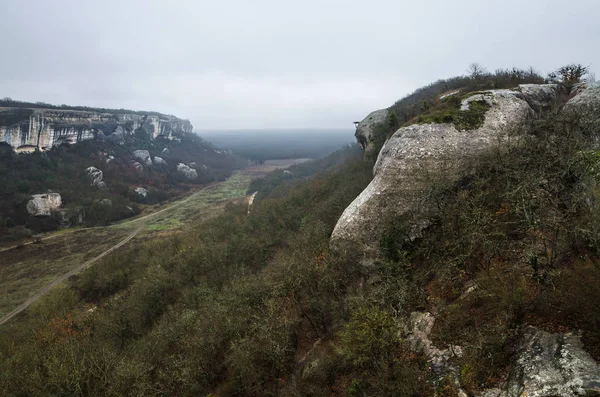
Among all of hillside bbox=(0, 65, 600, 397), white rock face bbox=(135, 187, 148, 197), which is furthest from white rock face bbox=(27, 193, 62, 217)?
hillside bbox=(0, 65, 600, 397)

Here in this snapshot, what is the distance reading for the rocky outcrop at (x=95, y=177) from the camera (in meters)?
134

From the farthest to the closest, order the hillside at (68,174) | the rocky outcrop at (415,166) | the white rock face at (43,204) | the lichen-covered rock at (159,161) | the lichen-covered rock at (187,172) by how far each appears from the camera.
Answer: the lichen-covered rock at (159,161)
the lichen-covered rock at (187,172)
the hillside at (68,174)
the white rock face at (43,204)
the rocky outcrop at (415,166)

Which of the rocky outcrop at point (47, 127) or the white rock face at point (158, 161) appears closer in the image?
the rocky outcrop at point (47, 127)

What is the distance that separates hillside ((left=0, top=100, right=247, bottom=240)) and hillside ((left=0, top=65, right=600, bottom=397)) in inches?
3204

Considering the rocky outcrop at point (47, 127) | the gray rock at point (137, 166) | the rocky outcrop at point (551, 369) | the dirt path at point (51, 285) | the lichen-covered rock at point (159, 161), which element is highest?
the rocky outcrop at point (47, 127)

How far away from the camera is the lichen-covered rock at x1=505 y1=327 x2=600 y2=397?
375 inches

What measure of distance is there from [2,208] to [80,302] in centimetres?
7359

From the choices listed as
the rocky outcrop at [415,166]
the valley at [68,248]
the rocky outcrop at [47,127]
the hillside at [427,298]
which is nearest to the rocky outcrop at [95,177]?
the rocky outcrop at [47,127]

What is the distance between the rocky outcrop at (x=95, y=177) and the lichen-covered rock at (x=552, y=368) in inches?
6290

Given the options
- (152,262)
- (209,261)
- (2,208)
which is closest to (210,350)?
(209,261)

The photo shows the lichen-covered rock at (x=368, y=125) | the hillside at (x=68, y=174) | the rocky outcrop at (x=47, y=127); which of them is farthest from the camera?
the rocky outcrop at (x=47, y=127)

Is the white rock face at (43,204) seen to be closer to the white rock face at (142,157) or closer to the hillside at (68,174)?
the hillside at (68,174)

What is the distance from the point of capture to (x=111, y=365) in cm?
2206

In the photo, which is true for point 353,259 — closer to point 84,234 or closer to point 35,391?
point 35,391
